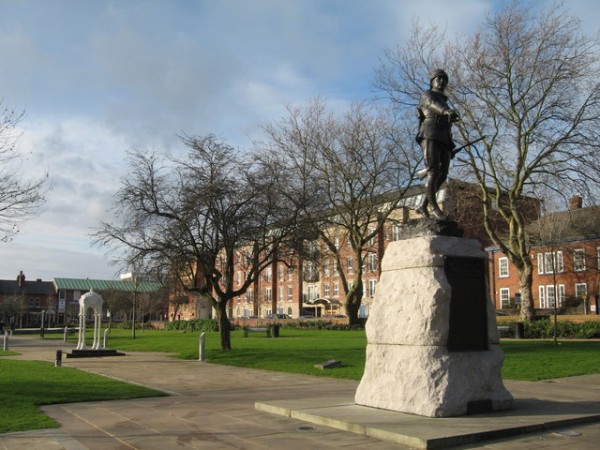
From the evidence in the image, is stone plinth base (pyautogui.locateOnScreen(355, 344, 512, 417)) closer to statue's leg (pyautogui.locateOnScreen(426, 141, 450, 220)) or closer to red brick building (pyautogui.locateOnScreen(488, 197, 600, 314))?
statue's leg (pyautogui.locateOnScreen(426, 141, 450, 220))

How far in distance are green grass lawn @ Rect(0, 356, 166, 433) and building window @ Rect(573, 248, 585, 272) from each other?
3452 cm

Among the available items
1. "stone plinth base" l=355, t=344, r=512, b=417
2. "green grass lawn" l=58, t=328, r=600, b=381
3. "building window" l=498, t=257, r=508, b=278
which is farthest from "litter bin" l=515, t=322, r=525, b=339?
"building window" l=498, t=257, r=508, b=278

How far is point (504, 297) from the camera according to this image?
2213 inches

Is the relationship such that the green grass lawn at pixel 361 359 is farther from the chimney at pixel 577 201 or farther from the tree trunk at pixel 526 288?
the chimney at pixel 577 201

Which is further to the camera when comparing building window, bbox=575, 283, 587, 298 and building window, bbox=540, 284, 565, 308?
building window, bbox=540, 284, 565, 308

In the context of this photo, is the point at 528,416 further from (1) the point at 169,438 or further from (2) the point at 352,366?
(2) the point at 352,366

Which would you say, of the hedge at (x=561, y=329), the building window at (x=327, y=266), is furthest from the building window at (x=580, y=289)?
the building window at (x=327, y=266)

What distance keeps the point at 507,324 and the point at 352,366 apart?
1975 cm

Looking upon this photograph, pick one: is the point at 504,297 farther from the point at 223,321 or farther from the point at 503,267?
the point at 223,321

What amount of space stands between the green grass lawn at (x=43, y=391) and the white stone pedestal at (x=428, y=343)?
5299 millimetres

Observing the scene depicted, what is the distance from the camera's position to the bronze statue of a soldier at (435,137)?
10219 mm

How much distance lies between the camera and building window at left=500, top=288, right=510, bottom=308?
2196 inches

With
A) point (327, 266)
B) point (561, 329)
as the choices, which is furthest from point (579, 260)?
point (327, 266)

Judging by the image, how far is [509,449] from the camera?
7082mm
